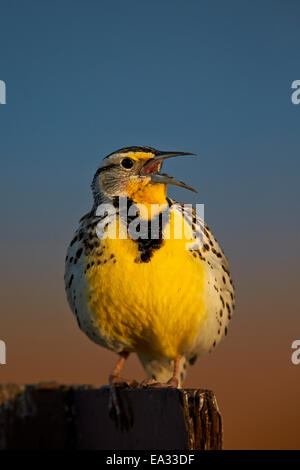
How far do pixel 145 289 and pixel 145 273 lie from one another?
9 cm

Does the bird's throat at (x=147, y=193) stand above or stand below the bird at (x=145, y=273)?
above

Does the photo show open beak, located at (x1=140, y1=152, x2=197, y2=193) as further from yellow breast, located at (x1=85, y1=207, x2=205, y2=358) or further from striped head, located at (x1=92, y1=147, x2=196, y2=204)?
yellow breast, located at (x1=85, y1=207, x2=205, y2=358)

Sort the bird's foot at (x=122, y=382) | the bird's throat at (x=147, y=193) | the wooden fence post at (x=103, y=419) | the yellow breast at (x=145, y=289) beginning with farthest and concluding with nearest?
the bird's throat at (x=147, y=193) < the yellow breast at (x=145, y=289) < the bird's foot at (x=122, y=382) < the wooden fence post at (x=103, y=419)

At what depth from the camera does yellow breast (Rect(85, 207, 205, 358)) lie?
12.4 ft

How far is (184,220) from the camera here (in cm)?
407

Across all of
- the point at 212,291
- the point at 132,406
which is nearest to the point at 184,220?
the point at 212,291

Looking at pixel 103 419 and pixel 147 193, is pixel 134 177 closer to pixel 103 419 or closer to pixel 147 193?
pixel 147 193

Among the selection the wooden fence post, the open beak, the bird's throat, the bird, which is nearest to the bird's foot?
the bird

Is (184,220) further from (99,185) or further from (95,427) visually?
(95,427)

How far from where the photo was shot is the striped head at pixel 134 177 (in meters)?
4.07

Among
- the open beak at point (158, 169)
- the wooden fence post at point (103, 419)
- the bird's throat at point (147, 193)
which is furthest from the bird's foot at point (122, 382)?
the open beak at point (158, 169)

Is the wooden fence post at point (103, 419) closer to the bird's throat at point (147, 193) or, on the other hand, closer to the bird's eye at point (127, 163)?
the bird's throat at point (147, 193)

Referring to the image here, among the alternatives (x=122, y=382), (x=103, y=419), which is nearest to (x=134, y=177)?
(x=122, y=382)
